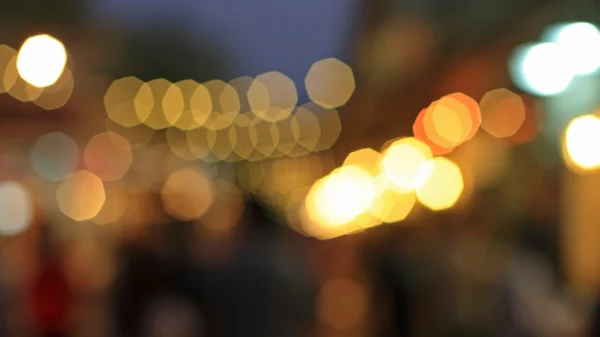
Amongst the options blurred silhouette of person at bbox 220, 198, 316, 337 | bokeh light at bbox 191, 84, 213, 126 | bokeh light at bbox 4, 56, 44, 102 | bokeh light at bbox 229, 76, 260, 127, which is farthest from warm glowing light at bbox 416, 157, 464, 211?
bokeh light at bbox 229, 76, 260, 127

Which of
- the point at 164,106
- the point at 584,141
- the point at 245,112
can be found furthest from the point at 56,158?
the point at 245,112

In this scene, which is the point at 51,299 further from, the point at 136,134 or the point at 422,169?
the point at 136,134

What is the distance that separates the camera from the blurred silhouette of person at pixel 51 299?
4637 millimetres

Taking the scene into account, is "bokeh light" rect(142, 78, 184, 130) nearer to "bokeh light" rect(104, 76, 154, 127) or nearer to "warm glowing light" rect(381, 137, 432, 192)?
"bokeh light" rect(104, 76, 154, 127)

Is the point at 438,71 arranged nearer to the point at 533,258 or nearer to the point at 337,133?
the point at 533,258

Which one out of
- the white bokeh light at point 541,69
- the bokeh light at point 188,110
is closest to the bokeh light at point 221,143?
the bokeh light at point 188,110

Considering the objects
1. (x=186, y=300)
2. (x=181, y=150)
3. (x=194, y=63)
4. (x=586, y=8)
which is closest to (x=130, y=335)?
(x=186, y=300)

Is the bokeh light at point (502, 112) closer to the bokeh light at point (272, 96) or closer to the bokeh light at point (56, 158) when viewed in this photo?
the bokeh light at point (56, 158)

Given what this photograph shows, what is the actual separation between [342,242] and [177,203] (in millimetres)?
5470

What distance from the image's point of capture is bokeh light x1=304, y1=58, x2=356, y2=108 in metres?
17.4

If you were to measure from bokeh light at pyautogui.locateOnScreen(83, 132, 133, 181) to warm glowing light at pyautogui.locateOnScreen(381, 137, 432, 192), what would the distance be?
346 cm

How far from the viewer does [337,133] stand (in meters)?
21.3

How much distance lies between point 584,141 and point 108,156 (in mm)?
10152

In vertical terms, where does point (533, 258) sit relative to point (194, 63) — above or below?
below
